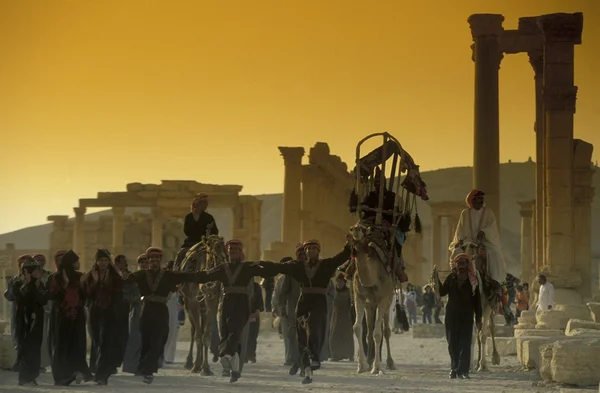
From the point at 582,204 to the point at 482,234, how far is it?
20976 mm

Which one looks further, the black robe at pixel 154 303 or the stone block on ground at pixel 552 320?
the stone block on ground at pixel 552 320

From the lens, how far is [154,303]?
55.0 ft

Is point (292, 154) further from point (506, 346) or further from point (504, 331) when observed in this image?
point (506, 346)

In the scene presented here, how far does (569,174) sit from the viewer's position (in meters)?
27.7

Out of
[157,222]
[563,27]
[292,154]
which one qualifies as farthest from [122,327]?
[157,222]

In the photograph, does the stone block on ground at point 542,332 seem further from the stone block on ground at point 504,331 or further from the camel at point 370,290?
the stone block on ground at point 504,331

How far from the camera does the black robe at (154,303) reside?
16.6m

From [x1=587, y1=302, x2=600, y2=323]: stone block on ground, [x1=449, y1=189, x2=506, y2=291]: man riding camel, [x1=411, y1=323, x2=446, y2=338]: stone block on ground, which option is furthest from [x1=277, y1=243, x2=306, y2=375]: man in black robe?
[x1=411, y1=323, x2=446, y2=338]: stone block on ground

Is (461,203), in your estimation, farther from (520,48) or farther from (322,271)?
(322,271)

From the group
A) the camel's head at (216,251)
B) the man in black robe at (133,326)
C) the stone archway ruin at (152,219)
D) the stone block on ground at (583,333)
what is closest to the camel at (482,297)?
the stone block on ground at (583,333)

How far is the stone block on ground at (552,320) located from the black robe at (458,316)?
18.8ft

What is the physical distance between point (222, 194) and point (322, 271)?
1618 inches

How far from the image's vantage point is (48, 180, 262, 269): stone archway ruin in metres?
56.9

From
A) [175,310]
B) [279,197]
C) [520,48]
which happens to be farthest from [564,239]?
[279,197]
